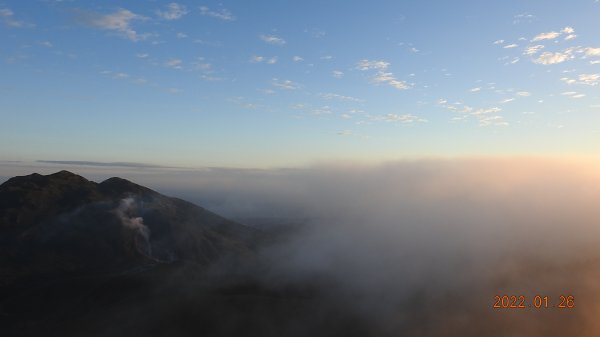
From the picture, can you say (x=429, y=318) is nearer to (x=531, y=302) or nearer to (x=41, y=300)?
(x=531, y=302)

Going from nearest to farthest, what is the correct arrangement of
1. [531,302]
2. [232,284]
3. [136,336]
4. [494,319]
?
[136,336]
[494,319]
[531,302]
[232,284]

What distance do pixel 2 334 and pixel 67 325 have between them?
15.7 m

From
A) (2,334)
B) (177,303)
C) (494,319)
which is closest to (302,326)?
(177,303)

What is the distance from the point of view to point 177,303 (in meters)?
165

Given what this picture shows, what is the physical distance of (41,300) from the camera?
166 metres

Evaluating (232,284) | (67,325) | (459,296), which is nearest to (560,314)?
(459,296)

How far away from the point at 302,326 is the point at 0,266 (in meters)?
120

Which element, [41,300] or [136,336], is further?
[41,300]

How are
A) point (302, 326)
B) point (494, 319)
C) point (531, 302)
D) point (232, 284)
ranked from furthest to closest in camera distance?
point (232, 284) → point (531, 302) → point (494, 319) → point (302, 326)

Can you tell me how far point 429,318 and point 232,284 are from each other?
7250cm

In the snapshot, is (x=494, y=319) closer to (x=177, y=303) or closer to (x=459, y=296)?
(x=459, y=296)

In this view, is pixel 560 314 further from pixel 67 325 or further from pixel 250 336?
pixel 67 325

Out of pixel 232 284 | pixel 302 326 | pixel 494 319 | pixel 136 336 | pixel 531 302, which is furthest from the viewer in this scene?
pixel 232 284

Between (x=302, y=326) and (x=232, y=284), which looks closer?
(x=302, y=326)
